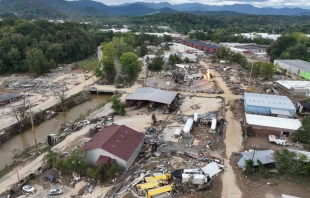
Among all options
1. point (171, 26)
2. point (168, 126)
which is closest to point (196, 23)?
point (171, 26)

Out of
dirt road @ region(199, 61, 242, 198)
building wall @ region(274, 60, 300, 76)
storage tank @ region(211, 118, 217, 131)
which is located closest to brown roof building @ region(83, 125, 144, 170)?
dirt road @ region(199, 61, 242, 198)

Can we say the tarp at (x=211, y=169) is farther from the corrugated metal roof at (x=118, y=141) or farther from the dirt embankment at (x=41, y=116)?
the dirt embankment at (x=41, y=116)

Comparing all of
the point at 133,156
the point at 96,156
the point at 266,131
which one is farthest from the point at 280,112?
the point at 96,156

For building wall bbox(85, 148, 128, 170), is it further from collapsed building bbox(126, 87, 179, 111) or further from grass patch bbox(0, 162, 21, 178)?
collapsed building bbox(126, 87, 179, 111)

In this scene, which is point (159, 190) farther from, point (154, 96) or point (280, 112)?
point (280, 112)

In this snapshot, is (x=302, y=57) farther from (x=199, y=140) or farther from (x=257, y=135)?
(x=199, y=140)
